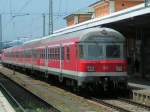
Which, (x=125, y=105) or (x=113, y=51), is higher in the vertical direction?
(x=113, y=51)

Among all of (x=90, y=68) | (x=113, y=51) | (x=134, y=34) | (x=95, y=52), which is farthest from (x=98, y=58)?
(x=134, y=34)

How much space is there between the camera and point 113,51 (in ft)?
67.6

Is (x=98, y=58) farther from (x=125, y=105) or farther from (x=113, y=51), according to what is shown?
(x=125, y=105)

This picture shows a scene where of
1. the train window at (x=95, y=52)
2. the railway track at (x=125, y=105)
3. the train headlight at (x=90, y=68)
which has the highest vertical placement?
the train window at (x=95, y=52)

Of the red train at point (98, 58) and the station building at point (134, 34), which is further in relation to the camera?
the station building at point (134, 34)

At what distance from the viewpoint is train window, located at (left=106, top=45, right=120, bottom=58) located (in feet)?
67.4

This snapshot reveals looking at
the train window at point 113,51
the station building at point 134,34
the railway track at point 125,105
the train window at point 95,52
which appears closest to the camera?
the railway track at point 125,105

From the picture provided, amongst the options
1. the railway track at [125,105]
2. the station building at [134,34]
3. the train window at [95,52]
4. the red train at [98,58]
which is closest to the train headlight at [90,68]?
the red train at [98,58]

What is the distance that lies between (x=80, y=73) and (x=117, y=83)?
153 centimetres

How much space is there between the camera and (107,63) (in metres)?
20.3

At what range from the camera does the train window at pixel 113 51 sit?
67.4 ft

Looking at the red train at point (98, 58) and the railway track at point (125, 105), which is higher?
the red train at point (98, 58)

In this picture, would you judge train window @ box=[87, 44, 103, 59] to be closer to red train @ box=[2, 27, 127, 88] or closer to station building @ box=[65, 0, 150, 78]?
red train @ box=[2, 27, 127, 88]

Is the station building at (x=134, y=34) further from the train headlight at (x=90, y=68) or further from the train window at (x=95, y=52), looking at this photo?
the train headlight at (x=90, y=68)
